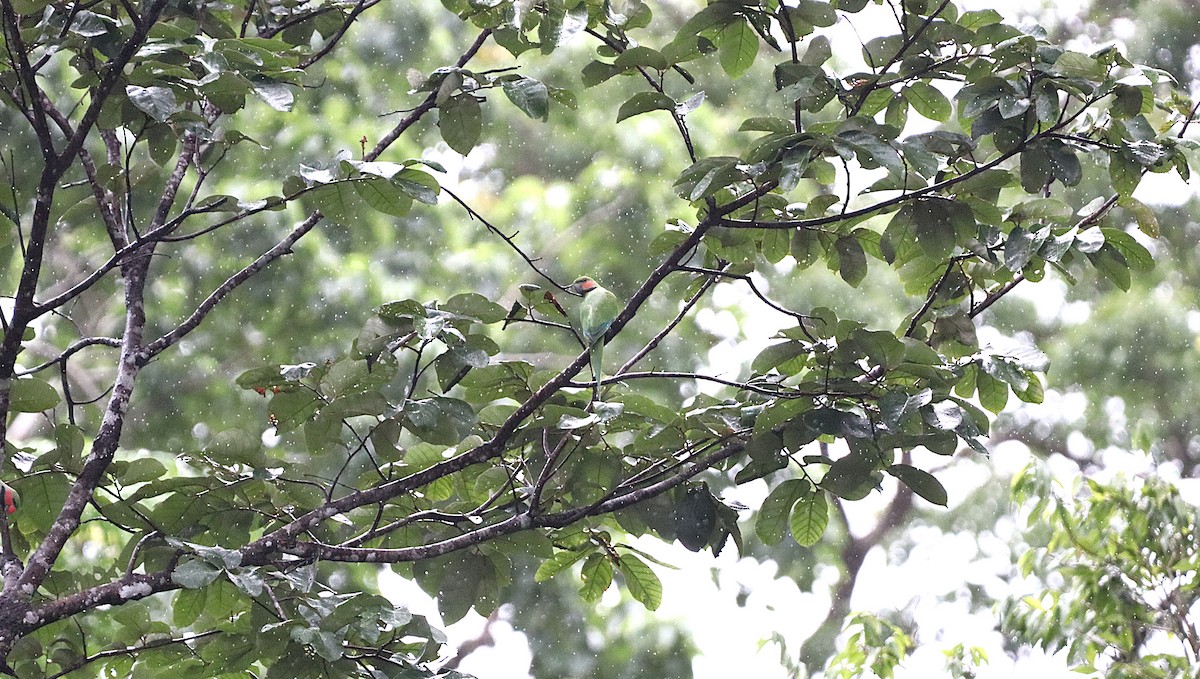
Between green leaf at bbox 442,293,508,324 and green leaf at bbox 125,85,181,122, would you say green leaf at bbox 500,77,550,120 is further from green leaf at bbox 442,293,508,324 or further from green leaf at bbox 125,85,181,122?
green leaf at bbox 125,85,181,122

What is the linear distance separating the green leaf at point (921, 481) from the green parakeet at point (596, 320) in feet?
1.10

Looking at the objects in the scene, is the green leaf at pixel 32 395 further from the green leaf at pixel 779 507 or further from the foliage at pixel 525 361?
the green leaf at pixel 779 507

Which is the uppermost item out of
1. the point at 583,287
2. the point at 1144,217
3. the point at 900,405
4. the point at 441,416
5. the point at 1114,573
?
the point at 441,416

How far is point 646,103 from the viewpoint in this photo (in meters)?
1.18

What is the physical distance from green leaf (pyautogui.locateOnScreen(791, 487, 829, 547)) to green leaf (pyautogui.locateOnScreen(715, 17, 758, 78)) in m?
0.50

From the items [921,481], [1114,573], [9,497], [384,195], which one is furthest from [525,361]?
[1114,573]

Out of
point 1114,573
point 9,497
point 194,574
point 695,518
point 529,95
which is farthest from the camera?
point 1114,573

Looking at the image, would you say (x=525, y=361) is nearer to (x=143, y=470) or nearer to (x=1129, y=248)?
(x=143, y=470)

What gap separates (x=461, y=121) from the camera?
4.17 feet

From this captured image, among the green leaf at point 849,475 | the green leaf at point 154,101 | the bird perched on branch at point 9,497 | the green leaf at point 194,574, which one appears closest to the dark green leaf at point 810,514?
the green leaf at point 849,475

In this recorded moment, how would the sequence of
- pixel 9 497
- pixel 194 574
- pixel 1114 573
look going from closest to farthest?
pixel 194 574
pixel 9 497
pixel 1114 573

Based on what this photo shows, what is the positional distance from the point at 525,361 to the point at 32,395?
56cm

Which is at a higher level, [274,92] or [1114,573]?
[274,92]

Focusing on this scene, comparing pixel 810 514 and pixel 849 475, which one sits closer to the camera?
pixel 849 475
